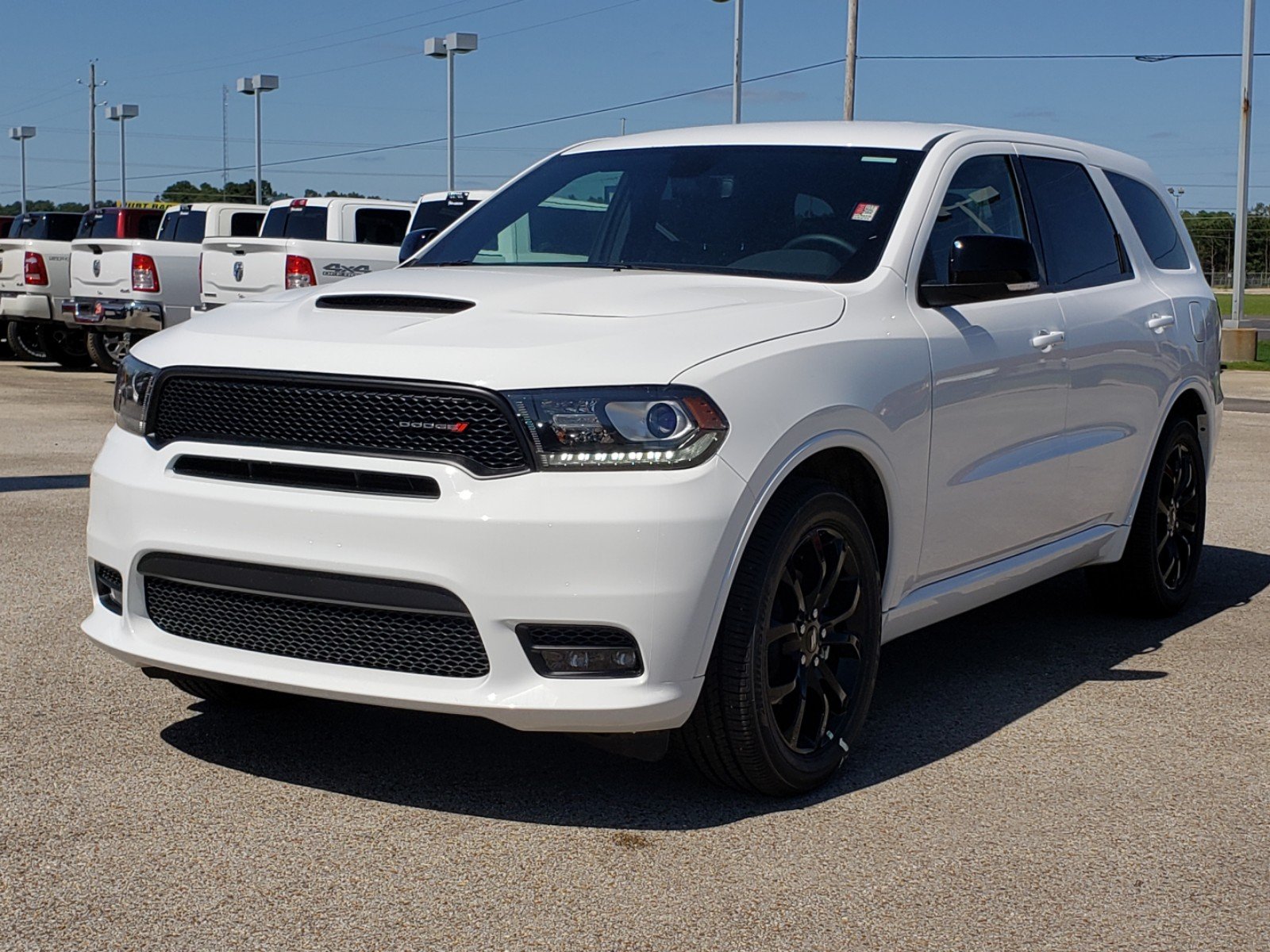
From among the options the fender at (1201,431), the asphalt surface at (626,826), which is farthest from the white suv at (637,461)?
the fender at (1201,431)

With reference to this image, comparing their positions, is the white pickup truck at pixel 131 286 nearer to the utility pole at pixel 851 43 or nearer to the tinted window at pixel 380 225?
the tinted window at pixel 380 225

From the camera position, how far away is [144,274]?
18688 millimetres

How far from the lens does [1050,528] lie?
5.77 metres

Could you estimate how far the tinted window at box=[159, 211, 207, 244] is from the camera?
909 inches

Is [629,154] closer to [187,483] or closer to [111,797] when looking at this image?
[187,483]

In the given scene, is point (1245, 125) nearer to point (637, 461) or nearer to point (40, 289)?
point (40, 289)

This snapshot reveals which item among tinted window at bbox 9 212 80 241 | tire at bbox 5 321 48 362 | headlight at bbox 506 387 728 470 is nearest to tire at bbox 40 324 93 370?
tire at bbox 5 321 48 362

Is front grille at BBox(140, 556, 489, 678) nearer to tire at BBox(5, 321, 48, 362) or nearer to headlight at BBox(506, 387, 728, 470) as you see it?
headlight at BBox(506, 387, 728, 470)

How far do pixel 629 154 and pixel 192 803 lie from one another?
8.90 ft

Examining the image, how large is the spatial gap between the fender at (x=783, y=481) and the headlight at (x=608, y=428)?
0.76 feet

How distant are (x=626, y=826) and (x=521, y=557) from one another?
2.60 feet

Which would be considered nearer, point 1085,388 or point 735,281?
point 735,281

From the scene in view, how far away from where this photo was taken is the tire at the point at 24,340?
75.4 ft

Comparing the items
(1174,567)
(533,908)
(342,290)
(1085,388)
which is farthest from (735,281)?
(1174,567)
